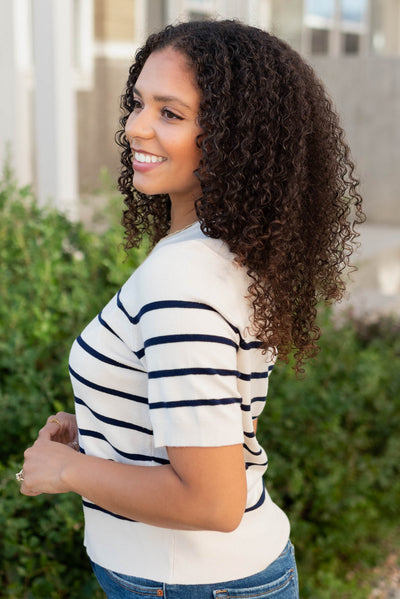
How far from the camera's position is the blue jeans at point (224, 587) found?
1323mm

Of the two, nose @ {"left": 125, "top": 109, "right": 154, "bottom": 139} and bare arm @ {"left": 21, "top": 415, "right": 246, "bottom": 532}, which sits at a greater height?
nose @ {"left": 125, "top": 109, "right": 154, "bottom": 139}

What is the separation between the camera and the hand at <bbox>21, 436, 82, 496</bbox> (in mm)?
1290

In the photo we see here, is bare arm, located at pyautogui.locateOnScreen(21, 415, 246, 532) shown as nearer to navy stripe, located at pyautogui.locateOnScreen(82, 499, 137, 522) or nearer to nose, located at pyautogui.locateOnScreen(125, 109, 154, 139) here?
navy stripe, located at pyautogui.locateOnScreen(82, 499, 137, 522)

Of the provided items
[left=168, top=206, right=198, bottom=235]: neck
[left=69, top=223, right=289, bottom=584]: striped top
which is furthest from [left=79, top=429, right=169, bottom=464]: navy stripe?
[left=168, top=206, right=198, bottom=235]: neck

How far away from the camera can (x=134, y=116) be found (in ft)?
4.54

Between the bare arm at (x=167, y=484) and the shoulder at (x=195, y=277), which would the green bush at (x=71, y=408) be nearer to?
the bare arm at (x=167, y=484)

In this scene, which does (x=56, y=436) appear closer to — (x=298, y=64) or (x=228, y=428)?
(x=228, y=428)

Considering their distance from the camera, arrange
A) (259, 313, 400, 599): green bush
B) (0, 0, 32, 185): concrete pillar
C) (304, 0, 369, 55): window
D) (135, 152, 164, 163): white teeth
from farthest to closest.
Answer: (304, 0, 369, 55): window
(0, 0, 32, 185): concrete pillar
(259, 313, 400, 599): green bush
(135, 152, 164, 163): white teeth

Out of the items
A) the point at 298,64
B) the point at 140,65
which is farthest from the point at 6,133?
the point at 298,64

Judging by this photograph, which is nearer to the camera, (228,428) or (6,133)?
(228,428)

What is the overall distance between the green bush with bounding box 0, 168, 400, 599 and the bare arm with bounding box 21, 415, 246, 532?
3.72 feet

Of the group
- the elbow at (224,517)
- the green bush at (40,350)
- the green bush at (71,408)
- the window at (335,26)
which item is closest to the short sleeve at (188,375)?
the elbow at (224,517)

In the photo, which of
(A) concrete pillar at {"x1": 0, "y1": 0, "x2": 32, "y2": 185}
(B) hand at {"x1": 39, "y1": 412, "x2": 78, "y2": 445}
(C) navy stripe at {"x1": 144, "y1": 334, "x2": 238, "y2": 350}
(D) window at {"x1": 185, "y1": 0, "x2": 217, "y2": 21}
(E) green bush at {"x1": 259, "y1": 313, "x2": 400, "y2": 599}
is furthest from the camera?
(D) window at {"x1": 185, "y1": 0, "x2": 217, "y2": 21}

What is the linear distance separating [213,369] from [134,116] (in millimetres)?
500
